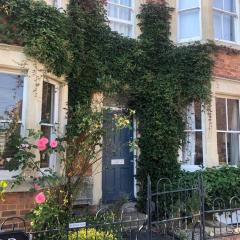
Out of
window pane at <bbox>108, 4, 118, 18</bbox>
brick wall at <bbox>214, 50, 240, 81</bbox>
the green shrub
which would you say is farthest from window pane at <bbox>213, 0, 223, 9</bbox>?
the green shrub

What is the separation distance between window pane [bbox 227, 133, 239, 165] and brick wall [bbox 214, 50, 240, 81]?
151 centimetres

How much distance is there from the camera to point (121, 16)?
9.40m

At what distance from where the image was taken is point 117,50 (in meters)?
8.67

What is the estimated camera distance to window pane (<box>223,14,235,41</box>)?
32.3 feet

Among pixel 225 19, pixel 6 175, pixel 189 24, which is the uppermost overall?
pixel 225 19

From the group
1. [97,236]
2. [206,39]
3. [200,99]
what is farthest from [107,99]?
[97,236]

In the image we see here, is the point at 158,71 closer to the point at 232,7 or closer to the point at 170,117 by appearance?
the point at 170,117

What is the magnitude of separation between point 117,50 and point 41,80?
252 cm

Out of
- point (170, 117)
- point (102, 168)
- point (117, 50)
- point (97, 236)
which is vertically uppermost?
point (117, 50)

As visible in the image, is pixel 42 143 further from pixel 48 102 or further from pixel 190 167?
pixel 190 167

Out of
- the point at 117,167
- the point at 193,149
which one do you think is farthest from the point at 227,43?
the point at 117,167

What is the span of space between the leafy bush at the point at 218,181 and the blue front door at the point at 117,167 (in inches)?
52.6

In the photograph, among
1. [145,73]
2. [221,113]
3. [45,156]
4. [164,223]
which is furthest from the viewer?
[221,113]

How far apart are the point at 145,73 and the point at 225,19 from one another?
2.95 meters
